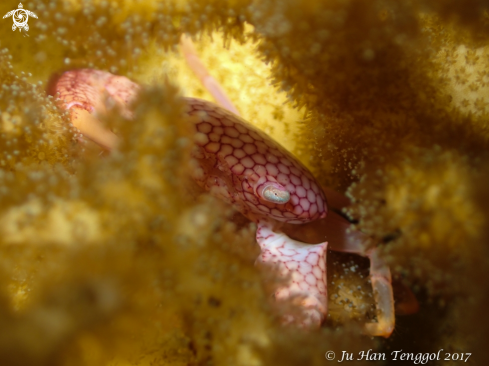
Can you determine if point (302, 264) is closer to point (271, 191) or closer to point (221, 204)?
point (271, 191)

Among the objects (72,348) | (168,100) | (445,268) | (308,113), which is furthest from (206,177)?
(72,348)

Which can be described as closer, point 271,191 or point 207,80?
point 271,191

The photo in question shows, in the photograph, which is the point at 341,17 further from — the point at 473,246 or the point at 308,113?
the point at 473,246

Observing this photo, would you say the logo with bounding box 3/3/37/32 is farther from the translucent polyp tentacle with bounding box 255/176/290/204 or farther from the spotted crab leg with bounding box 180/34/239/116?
the translucent polyp tentacle with bounding box 255/176/290/204

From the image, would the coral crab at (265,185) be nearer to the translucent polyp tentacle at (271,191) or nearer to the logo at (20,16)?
the translucent polyp tentacle at (271,191)

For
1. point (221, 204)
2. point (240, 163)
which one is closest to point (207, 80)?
point (240, 163)

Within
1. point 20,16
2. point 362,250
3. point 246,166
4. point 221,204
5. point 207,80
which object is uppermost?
point 207,80

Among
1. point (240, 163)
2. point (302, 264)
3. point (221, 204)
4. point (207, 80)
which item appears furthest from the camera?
point (207, 80)
